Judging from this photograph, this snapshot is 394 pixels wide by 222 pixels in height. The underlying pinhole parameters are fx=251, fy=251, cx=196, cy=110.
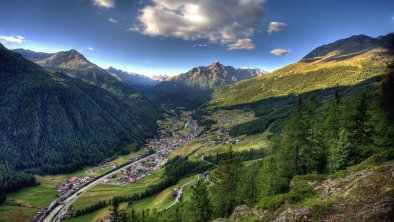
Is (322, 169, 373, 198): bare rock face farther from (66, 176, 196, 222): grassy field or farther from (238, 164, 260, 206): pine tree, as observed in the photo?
(66, 176, 196, 222): grassy field

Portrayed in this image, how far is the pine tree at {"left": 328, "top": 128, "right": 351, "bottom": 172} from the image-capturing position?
4825 centimetres

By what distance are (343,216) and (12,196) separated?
22372 cm

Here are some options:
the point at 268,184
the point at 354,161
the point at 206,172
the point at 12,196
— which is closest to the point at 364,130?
the point at 354,161

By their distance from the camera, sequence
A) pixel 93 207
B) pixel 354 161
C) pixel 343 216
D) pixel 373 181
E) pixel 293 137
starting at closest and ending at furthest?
pixel 343 216, pixel 373 181, pixel 354 161, pixel 293 137, pixel 93 207

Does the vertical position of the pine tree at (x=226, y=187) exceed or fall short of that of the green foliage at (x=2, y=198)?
it exceeds it

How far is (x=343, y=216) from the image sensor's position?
91.1 ft

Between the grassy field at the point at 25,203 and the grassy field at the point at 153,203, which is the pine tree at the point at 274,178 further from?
the grassy field at the point at 25,203

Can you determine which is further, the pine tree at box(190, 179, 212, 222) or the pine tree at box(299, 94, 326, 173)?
the pine tree at box(190, 179, 212, 222)

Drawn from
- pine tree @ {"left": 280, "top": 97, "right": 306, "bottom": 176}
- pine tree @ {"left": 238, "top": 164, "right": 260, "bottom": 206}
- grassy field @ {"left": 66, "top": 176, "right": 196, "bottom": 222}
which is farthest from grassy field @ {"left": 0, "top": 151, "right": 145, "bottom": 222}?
pine tree @ {"left": 280, "top": 97, "right": 306, "bottom": 176}

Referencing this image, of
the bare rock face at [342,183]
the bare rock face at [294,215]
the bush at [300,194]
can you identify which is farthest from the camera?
the bush at [300,194]

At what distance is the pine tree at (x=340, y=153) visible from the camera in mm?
48250

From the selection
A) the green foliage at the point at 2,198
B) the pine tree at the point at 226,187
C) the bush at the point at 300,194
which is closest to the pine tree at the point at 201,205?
the pine tree at the point at 226,187

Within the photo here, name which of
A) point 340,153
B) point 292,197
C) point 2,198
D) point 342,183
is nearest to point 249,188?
point 340,153

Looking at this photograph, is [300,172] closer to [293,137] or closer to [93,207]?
[293,137]
